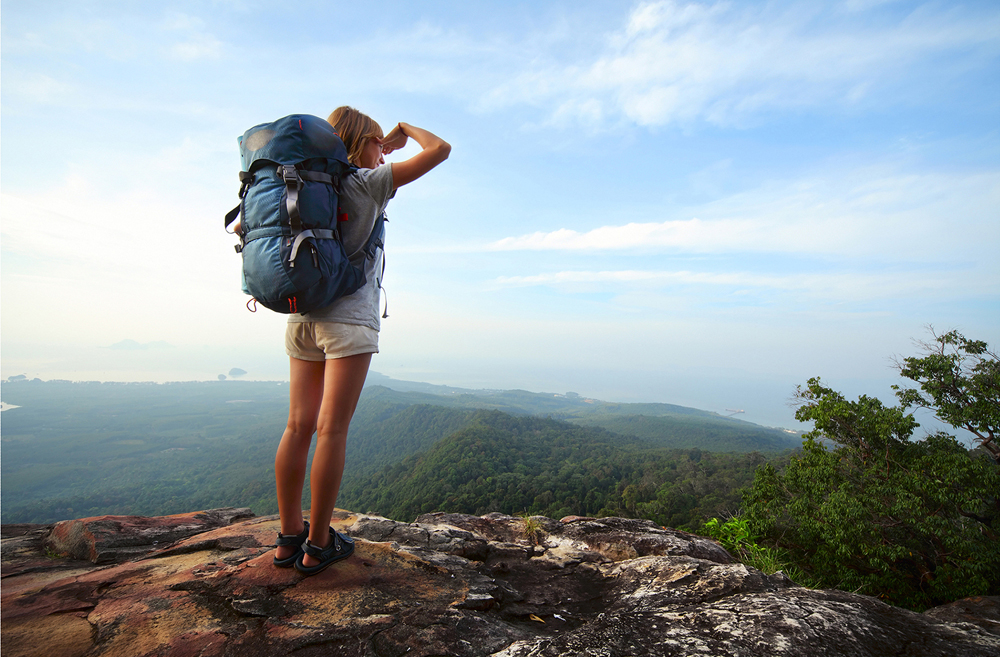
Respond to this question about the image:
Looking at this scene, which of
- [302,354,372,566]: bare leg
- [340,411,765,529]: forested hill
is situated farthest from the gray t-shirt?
[340,411,765,529]: forested hill

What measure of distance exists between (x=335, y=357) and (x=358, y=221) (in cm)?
78

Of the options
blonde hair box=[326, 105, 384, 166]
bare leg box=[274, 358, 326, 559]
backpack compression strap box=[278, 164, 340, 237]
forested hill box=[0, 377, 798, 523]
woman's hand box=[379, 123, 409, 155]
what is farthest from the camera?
forested hill box=[0, 377, 798, 523]

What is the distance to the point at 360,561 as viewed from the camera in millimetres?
2844

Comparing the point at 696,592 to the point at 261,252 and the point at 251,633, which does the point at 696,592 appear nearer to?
the point at 251,633

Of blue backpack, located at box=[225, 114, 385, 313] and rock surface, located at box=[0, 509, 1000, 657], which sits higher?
blue backpack, located at box=[225, 114, 385, 313]

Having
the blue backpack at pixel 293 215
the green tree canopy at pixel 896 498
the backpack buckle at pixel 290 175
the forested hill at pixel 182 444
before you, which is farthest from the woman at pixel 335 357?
the forested hill at pixel 182 444

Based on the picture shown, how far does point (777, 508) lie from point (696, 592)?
12207 millimetres

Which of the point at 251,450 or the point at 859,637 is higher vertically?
the point at 859,637

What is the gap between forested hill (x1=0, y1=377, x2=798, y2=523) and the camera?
6091 cm

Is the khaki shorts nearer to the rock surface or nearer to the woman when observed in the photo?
the woman

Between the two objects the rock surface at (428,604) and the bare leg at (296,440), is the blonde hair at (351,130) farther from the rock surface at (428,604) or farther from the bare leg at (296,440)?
the rock surface at (428,604)

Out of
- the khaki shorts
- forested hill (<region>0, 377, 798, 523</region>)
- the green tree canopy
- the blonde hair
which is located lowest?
forested hill (<region>0, 377, 798, 523</region>)

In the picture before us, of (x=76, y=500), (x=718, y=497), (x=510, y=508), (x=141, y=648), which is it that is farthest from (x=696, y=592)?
(x=76, y=500)

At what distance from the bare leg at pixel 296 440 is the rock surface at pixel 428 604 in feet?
1.08
